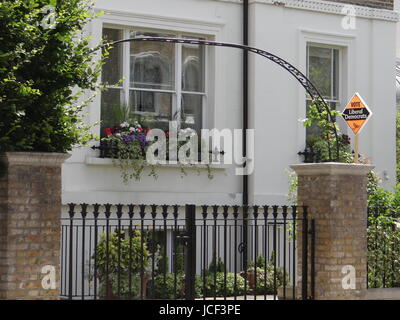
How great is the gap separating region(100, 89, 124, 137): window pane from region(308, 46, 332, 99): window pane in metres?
4.22

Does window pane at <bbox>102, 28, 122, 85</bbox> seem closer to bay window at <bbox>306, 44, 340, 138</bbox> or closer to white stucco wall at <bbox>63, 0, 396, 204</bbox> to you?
white stucco wall at <bbox>63, 0, 396, 204</bbox>

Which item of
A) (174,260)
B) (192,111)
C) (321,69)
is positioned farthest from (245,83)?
(174,260)

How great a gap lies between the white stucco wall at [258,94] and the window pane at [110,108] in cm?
32

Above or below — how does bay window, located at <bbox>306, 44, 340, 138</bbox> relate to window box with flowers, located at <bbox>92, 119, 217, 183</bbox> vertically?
above

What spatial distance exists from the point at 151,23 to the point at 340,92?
442 cm

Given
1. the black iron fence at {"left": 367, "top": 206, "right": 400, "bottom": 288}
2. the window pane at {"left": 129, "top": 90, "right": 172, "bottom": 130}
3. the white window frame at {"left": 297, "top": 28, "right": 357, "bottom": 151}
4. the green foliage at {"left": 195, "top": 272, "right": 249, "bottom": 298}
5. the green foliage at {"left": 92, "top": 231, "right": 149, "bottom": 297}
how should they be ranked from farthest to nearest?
1. the white window frame at {"left": 297, "top": 28, "right": 357, "bottom": 151}
2. the window pane at {"left": 129, "top": 90, "right": 172, "bottom": 130}
3. the green foliage at {"left": 195, "top": 272, "right": 249, "bottom": 298}
4. the black iron fence at {"left": 367, "top": 206, "right": 400, "bottom": 288}
5. the green foliage at {"left": 92, "top": 231, "right": 149, "bottom": 297}

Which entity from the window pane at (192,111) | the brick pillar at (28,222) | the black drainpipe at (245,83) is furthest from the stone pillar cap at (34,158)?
the black drainpipe at (245,83)

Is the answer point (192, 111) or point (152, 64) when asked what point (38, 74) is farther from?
point (192, 111)

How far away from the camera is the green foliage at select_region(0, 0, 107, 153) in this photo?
10.3 meters

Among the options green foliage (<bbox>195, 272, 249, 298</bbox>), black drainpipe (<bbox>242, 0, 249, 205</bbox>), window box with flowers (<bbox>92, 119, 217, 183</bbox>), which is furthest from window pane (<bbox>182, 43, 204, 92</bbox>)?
green foliage (<bbox>195, 272, 249, 298</bbox>)

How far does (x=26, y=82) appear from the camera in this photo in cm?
1050

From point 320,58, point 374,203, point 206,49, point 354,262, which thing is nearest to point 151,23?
point 206,49

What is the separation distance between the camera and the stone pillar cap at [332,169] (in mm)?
12477
